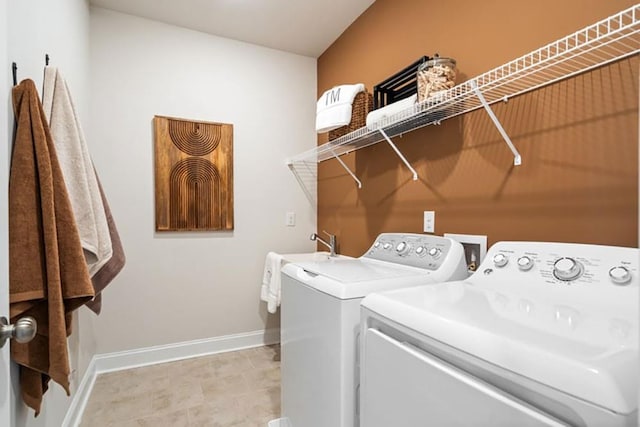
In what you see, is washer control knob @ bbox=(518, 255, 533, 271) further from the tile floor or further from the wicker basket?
the tile floor

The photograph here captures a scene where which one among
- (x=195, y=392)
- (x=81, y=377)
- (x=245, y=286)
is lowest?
(x=195, y=392)

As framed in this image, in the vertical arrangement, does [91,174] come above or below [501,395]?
above

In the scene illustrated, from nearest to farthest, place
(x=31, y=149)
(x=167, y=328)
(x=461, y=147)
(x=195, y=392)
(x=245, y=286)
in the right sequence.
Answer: (x=31, y=149) → (x=461, y=147) → (x=195, y=392) → (x=167, y=328) → (x=245, y=286)

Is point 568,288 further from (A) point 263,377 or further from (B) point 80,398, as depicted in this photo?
(B) point 80,398

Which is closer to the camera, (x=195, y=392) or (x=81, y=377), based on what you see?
(x=81, y=377)

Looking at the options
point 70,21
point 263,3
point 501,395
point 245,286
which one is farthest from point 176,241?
Result: point 501,395

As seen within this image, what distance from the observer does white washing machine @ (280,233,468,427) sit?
1.10 m

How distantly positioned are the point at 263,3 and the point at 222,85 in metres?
0.70

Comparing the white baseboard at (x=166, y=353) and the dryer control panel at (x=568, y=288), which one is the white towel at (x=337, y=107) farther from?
the white baseboard at (x=166, y=353)

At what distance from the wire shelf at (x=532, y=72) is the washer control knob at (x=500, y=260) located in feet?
1.36

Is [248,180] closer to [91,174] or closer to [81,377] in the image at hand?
[91,174]

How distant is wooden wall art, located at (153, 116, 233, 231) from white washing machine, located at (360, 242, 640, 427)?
6.29ft

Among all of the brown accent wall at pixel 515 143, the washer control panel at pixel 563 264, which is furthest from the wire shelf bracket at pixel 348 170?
the washer control panel at pixel 563 264

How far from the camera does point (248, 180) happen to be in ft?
9.07
